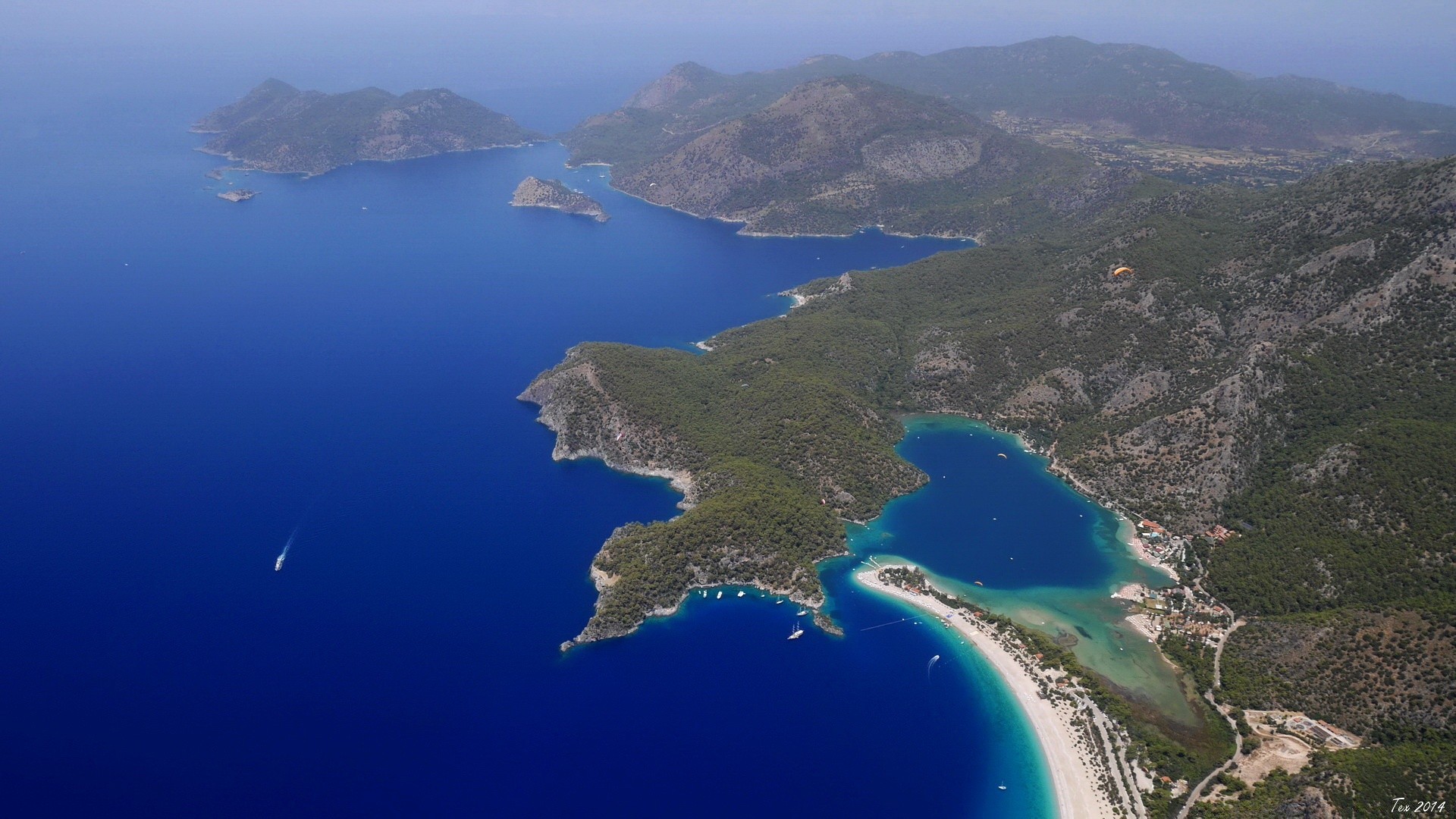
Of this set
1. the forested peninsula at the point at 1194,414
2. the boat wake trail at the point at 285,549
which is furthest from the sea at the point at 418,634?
the forested peninsula at the point at 1194,414

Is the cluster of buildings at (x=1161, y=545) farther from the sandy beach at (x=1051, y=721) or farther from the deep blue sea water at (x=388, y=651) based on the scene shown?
the deep blue sea water at (x=388, y=651)

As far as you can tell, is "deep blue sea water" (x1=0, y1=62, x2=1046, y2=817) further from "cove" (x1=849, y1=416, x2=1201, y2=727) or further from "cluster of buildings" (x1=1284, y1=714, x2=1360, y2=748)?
"cluster of buildings" (x1=1284, y1=714, x2=1360, y2=748)

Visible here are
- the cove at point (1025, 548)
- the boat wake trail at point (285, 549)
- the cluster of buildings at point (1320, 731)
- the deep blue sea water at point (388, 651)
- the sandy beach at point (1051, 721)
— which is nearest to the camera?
the cluster of buildings at point (1320, 731)

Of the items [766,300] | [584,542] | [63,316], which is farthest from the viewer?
[766,300]

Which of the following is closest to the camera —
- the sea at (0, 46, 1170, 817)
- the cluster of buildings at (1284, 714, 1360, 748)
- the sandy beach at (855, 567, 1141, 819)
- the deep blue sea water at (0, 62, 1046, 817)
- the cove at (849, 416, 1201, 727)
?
the cluster of buildings at (1284, 714, 1360, 748)

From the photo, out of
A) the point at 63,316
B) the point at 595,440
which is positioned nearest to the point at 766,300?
the point at 595,440

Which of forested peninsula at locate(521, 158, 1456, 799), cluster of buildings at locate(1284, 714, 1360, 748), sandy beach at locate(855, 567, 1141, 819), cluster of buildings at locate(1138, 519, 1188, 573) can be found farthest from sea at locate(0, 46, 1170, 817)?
cluster of buildings at locate(1284, 714, 1360, 748)

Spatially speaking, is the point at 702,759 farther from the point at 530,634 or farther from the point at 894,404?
the point at 894,404

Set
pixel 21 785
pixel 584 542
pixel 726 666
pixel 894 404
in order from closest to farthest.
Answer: pixel 21 785 < pixel 726 666 < pixel 584 542 < pixel 894 404

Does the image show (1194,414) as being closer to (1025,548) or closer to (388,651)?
(1025,548)
